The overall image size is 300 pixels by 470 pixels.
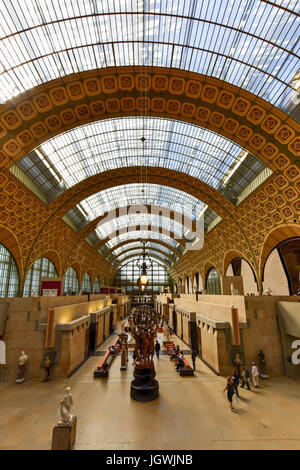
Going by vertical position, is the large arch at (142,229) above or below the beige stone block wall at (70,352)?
above

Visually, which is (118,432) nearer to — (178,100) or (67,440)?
(67,440)

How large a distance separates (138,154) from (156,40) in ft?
39.8

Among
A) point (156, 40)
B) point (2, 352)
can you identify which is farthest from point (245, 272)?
point (2, 352)

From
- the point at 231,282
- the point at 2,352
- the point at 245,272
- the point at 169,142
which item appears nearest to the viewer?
the point at 2,352

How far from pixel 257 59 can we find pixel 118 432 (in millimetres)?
18217

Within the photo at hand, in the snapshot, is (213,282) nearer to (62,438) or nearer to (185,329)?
(185,329)

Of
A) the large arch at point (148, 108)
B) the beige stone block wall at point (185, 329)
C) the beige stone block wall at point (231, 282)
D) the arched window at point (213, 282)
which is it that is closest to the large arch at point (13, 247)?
the large arch at point (148, 108)

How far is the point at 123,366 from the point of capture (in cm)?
1473

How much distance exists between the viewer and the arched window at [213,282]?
111 ft

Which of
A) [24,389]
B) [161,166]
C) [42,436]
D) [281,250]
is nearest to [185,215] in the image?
[161,166]

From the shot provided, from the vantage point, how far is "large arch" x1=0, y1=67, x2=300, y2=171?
48.3 ft

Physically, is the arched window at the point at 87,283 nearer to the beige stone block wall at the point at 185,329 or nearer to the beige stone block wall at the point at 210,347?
the beige stone block wall at the point at 185,329

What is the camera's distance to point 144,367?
1077 cm

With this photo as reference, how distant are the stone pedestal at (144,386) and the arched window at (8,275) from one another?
1480 cm
